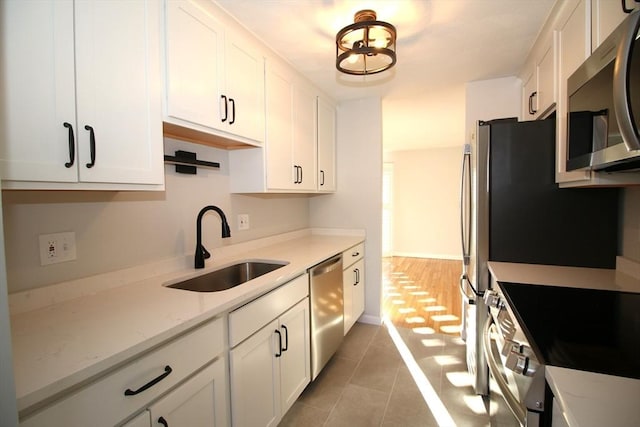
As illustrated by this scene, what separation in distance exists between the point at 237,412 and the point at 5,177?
1.17 meters

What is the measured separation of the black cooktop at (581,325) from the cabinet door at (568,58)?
52 cm

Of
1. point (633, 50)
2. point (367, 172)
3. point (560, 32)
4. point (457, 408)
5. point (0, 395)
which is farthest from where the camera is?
point (367, 172)

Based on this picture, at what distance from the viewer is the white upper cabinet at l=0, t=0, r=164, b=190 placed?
2.68 ft

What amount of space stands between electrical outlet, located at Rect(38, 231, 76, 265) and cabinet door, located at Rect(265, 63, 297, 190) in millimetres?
1129

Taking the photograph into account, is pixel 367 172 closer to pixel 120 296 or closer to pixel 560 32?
pixel 560 32

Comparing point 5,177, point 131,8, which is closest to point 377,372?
point 5,177

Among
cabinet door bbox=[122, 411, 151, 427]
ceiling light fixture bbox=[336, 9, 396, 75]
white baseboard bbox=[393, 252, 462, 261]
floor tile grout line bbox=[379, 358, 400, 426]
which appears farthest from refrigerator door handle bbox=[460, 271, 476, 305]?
white baseboard bbox=[393, 252, 462, 261]

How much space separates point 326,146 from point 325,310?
1.62 meters

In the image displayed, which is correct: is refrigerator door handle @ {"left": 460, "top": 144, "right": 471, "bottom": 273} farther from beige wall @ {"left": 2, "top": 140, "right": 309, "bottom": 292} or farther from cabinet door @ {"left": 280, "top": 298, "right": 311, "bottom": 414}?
beige wall @ {"left": 2, "top": 140, "right": 309, "bottom": 292}

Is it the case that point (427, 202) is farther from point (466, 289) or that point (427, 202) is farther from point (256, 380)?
point (256, 380)

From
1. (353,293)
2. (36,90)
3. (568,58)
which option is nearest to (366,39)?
(568,58)

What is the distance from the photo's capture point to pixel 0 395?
52 centimetres

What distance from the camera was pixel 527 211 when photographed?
1.71 metres

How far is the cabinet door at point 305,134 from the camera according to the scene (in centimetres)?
240
